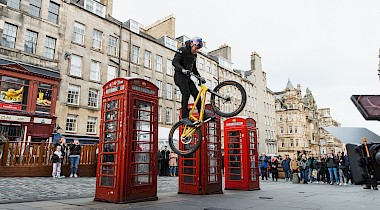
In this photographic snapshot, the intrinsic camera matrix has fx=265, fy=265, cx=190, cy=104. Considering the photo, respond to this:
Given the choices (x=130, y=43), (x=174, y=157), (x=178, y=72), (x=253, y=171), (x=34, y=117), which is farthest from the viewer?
(x=130, y=43)

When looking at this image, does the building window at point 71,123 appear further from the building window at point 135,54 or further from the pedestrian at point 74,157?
the pedestrian at point 74,157

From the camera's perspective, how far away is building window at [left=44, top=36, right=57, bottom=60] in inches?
894

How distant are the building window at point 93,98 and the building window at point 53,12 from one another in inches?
271

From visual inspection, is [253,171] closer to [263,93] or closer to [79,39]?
A: [79,39]

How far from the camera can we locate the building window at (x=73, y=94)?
2379 centimetres

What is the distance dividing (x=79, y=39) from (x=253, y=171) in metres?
20.9

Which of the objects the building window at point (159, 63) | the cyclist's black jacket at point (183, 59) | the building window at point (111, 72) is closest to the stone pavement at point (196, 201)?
the cyclist's black jacket at point (183, 59)

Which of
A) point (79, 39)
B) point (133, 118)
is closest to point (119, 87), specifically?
point (133, 118)

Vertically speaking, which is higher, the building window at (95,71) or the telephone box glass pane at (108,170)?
the building window at (95,71)

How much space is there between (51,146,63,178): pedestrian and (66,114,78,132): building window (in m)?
10.3

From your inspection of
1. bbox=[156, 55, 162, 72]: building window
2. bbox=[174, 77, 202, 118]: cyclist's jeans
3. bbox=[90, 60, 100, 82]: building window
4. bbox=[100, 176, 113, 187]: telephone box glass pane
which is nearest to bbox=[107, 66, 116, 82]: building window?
bbox=[90, 60, 100, 82]: building window

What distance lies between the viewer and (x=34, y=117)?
20844 millimetres

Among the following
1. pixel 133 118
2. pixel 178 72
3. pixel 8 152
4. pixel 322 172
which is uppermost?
pixel 178 72

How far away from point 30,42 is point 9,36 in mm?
1498
